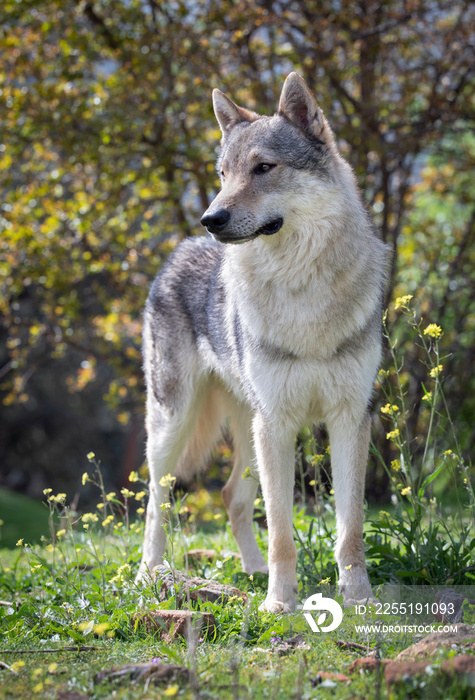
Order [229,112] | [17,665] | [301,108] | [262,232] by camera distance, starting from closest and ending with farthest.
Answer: [17,665] < [262,232] < [301,108] < [229,112]

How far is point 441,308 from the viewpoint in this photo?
24.6 feet

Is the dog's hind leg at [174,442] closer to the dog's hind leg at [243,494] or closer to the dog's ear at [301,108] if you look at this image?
the dog's hind leg at [243,494]

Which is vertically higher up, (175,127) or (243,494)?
(175,127)

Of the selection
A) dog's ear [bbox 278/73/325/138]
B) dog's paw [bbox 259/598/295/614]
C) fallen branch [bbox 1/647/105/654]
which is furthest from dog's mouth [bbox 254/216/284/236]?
fallen branch [bbox 1/647/105/654]

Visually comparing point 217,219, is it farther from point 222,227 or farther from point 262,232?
point 262,232

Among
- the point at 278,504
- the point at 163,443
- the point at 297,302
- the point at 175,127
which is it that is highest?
the point at 175,127

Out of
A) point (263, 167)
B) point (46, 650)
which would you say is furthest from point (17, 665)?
point (263, 167)

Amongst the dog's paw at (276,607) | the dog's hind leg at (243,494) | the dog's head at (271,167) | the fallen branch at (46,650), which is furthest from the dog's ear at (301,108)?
the fallen branch at (46,650)

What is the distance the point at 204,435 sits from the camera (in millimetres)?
5051

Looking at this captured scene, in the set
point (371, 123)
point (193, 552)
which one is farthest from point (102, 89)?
point (193, 552)

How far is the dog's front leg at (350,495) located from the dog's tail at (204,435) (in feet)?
4.63

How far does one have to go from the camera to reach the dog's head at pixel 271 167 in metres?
3.43

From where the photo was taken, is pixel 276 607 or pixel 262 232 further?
pixel 262 232

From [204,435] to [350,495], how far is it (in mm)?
1707
